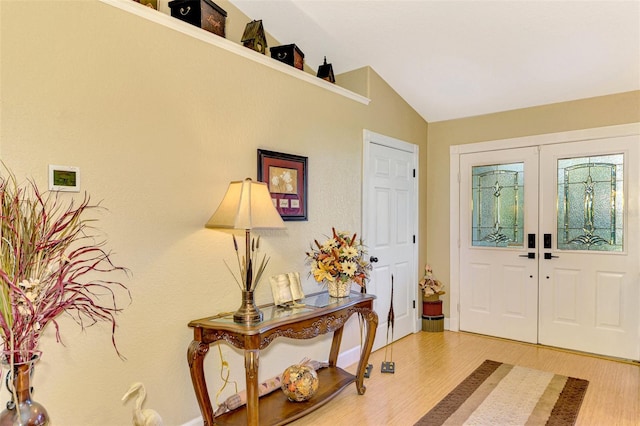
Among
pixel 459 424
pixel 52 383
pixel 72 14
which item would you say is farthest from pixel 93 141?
pixel 459 424

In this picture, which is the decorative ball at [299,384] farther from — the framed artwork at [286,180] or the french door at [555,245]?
the french door at [555,245]

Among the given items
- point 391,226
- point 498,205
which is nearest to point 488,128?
point 498,205

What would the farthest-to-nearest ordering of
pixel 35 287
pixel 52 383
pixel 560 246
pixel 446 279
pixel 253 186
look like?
pixel 446 279 → pixel 560 246 → pixel 253 186 → pixel 52 383 → pixel 35 287

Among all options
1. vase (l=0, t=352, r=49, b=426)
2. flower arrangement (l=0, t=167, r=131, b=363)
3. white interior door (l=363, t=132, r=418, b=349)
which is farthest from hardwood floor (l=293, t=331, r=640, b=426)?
flower arrangement (l=0, t=167, r=131, b=363)

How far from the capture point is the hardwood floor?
2648 millimetres

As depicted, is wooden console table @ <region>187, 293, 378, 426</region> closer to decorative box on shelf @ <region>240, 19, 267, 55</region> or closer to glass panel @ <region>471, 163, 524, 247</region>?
decorative box on shelf @ <region>240, 19, 267, 55</region>

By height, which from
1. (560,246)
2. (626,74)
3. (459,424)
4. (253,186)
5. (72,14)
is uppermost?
(626,74)

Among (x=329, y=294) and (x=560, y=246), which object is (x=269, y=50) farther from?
(x=560, y=246)

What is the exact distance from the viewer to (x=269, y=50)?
3.33 metres

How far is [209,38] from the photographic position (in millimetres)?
2451

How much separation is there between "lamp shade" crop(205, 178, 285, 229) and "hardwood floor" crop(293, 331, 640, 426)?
1.37 metres

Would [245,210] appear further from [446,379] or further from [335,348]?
[446,379]

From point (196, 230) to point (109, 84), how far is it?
2.99 ft

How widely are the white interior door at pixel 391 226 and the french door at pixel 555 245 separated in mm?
622
